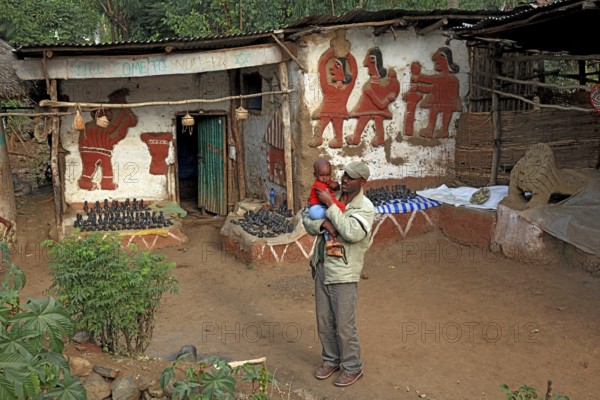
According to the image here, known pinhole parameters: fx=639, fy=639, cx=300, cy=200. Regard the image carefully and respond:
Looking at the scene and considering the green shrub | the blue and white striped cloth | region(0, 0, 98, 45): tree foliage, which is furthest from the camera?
region(0, 0, 98, 45): tree foliage

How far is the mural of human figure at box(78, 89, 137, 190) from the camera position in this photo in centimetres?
1124

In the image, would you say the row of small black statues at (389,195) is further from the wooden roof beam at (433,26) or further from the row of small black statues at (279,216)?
the wooden roof beam at (433,26)

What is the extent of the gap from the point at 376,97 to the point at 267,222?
2641mm

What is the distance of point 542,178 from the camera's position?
8.27 metres

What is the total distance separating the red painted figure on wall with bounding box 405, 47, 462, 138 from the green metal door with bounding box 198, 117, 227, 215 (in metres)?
3.86

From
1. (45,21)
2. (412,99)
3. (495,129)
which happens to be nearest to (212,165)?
(412,99)

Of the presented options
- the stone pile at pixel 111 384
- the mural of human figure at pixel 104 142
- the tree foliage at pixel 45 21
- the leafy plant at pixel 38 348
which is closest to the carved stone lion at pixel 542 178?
the stone pile at pixel 111 384

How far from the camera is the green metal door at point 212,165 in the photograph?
1223cm

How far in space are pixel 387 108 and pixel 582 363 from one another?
214 inches

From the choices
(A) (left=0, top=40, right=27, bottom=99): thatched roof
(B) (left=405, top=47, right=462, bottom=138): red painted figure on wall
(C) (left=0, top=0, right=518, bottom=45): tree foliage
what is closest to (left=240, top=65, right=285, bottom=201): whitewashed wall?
(B) (left=405, top=47, right=462, bottom=138): red painted figure on wall

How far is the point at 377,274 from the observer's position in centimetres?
890

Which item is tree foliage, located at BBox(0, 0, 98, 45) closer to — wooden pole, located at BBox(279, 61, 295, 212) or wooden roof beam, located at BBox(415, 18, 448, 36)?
wooden pole, located at BBox(279, 61, 295, 212)

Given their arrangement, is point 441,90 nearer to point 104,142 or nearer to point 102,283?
point 104,142

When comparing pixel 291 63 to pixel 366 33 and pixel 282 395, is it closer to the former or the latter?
pixel 366 33
